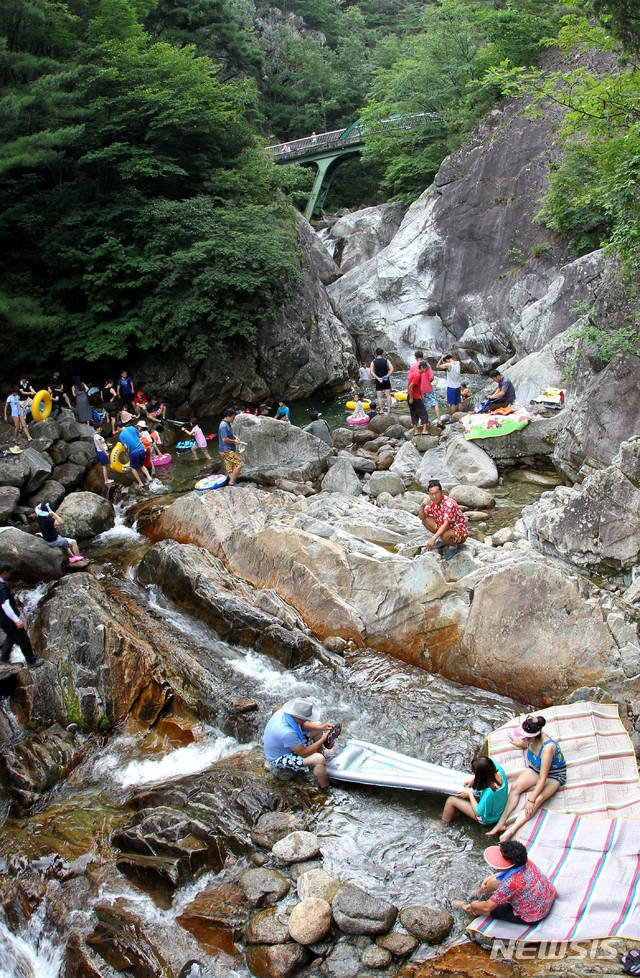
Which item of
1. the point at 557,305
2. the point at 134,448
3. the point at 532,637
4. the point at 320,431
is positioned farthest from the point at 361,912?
the point at 557,305

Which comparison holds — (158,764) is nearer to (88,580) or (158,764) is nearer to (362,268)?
(88,580)

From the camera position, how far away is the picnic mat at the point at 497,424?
43.2 ft

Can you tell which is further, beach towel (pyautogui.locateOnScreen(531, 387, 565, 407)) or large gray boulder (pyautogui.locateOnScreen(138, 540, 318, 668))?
beach towel (pyautogui.locateOnScreen(531, 387, 565, 407))

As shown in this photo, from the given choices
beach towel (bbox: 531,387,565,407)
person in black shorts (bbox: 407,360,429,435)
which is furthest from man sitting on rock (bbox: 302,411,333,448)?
beach towel (bbox: 531,387,565,407)

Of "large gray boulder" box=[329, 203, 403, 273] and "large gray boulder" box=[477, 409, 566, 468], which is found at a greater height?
"large gray boulder" box=[329, 203, 403, 273]

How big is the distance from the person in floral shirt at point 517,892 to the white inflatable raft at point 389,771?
3.82 ft

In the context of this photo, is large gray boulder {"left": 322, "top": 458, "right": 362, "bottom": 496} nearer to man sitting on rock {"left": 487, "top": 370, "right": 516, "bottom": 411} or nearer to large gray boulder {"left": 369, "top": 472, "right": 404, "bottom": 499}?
large gray boulder {"left": 369, "top": 472, "right": 404, "bottom": 499}

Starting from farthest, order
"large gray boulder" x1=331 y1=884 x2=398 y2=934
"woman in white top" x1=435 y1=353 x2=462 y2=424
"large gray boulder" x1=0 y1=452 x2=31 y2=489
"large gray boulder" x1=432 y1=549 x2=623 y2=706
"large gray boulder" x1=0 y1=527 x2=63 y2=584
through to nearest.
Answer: "woman in white top" x1=435 y1=353 x2=462 y2=424 → "large gray boulder" x1=0 y1=452 x2=31 y2=489 → "large gray boulder" x1=0 y1=527 x2=63 y2=584 → "large gray boulder" x1=432 y1=549 x2=623 y2=706 → "large gray boulder" x1=331 y1=884 x2=398 y2=934

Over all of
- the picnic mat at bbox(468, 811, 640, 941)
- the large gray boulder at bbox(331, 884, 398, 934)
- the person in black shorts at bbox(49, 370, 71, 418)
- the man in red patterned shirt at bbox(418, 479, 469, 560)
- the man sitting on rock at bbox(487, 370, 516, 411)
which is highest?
the person in black shorts at bbox(49, 370, 71, 418)

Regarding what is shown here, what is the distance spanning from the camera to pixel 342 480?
13656 mm

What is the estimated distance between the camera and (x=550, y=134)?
2403cm

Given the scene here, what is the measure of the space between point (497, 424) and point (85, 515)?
796 centimetres

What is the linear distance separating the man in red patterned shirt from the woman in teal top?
3359 mm

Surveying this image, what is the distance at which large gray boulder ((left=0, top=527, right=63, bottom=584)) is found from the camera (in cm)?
1105
